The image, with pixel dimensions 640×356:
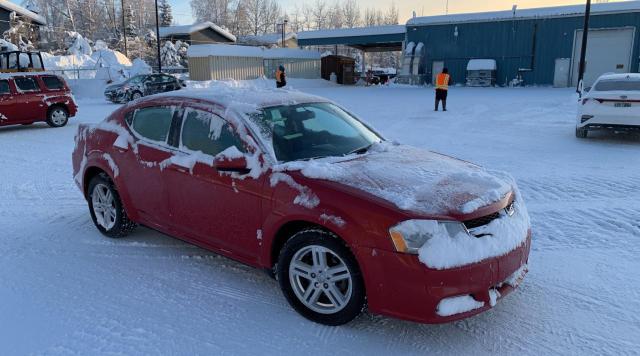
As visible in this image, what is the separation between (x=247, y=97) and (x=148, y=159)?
1056 mm

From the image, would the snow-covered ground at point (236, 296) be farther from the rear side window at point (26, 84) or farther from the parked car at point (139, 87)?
the parked car at point (139, 87)

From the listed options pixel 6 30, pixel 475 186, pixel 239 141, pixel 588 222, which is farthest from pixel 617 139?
pixel 6 30

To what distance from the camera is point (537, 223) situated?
18.1ft

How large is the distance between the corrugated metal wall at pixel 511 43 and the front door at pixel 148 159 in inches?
1382

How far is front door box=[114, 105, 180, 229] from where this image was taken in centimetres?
445

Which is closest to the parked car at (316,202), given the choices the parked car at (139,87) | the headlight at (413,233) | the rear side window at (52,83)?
the headlight at (413,233)

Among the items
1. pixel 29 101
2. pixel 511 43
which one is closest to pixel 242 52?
pixel 511 43

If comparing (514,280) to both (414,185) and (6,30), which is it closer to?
(414,185)

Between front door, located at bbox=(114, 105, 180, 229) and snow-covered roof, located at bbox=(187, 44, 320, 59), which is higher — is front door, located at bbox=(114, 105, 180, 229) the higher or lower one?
the lower one

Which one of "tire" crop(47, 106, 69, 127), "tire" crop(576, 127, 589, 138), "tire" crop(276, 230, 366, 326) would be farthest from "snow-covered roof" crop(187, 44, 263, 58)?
"tire" crop(276, 230, 366, 326)

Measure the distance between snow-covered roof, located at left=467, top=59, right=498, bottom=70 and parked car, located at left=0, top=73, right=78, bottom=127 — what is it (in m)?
28.5

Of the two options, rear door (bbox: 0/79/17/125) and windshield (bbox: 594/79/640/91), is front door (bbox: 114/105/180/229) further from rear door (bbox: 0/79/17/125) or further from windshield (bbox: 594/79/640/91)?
rear door (bbox: 0/79/17/125)

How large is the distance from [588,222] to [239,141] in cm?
398

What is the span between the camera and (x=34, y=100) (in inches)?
548
